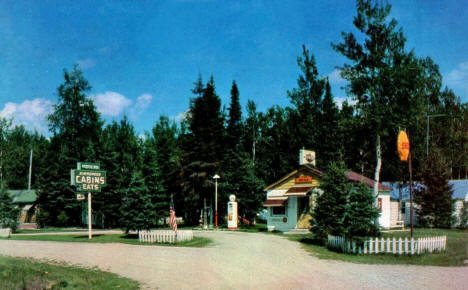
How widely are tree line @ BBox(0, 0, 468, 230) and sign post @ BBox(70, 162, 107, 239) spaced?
219 centimetres

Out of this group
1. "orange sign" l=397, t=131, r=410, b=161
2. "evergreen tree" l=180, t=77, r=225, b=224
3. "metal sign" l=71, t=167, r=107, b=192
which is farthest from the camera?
"evergreen tree" l=180, t=77, r=225, b=224

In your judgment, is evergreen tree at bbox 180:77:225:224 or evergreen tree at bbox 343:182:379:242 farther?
evergreen tree at bbox 180:77:225:224

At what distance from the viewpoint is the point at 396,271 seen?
511 inches

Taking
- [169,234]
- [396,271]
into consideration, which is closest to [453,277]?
[396,271]

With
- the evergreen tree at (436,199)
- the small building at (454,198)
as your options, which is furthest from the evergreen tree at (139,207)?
the small building at (454,198)

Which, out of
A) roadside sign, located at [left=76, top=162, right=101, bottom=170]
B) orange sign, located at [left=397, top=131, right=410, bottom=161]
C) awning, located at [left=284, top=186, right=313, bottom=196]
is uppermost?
orange sign, located at [left=397, top=131, right=410, bottom=161]

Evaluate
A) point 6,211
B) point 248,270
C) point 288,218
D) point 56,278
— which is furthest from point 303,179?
point 6,211

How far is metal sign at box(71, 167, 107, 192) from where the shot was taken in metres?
25.7

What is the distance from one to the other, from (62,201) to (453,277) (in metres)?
40.9

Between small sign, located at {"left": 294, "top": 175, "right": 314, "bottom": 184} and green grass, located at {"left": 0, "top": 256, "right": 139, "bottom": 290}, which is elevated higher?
small sign, located at {"left": 294, "top": 175, "right": 314, "bottom": 184}

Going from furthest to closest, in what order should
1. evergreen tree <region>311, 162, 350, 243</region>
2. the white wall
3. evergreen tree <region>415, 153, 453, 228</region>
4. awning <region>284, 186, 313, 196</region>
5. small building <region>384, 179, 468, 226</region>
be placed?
small building <region>384, 179, 468, 226</region>, evergreen tree <region>415, 153, 453, 228</region>, the white wall, awning <region>284, 186, 313, 196</region>, evergreen tree <region>311, 162, 350, 243</region>

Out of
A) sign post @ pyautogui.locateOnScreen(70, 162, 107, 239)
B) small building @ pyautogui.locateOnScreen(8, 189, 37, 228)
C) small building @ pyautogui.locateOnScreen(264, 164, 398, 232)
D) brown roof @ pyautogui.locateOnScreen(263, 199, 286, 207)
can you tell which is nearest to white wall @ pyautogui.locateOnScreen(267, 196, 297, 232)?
small building @ pyautogui.locateOnScreen(264, 164, 398, 232)

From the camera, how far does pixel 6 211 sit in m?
35.0

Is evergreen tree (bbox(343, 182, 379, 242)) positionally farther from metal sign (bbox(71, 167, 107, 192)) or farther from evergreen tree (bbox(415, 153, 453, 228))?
evergreen tree (bbox(415, 153, 453, 228))
